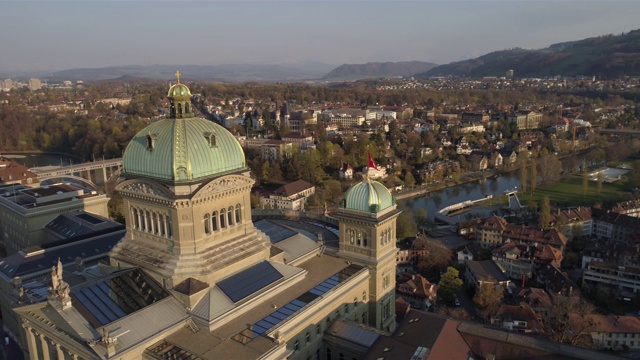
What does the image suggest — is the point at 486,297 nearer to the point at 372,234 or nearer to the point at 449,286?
the point at 449,286

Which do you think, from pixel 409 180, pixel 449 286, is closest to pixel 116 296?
pixel 449 286

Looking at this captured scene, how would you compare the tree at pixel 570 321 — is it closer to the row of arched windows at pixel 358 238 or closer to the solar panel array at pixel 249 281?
the row of arched windows at pixel 358 238

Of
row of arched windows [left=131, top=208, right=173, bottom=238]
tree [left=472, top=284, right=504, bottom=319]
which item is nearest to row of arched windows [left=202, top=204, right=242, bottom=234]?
row of arched windows [left=131, top=208, right=173, bottom=238]

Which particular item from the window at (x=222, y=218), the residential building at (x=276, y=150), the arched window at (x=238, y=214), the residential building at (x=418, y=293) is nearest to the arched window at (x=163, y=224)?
the window at (x=222, y=218)

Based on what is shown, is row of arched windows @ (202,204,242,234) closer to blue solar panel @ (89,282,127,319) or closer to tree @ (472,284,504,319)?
blue solar panel @ (89,282,127,319)

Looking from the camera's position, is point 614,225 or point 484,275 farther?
point 614,225
